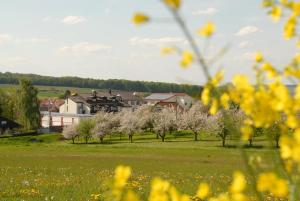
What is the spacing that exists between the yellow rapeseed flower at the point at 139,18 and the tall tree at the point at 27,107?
317ft

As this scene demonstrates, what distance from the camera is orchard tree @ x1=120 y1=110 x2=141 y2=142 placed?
80.2 m

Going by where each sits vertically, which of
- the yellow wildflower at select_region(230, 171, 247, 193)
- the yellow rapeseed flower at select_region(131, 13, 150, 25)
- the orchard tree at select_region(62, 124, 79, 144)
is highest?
the yellow rapeseed flower at select_region(131, 13, 150, 25)

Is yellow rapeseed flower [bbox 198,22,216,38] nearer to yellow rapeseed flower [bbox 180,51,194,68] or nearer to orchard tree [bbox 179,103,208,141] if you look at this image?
yellow rapeseed flower [bbox 180,51,194,68]

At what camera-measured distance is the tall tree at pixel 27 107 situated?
96062 millimetres

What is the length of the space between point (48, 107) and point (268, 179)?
452 feet

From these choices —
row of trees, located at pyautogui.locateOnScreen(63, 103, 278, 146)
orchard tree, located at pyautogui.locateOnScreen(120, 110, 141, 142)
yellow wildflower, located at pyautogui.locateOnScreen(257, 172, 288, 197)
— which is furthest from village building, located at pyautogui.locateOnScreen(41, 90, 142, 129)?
yellow wildflower, located at pyautogui.locateOnScreen(257, 172, 288, 197)

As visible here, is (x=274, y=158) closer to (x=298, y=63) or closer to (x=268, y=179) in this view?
(x=298, y=63)

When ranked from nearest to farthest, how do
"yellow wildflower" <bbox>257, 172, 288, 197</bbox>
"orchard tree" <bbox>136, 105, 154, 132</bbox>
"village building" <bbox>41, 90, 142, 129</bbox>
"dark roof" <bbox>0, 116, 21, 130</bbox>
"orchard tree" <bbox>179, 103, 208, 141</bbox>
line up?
1. "yellow wildflower" <bbox>257, 172, 288, 197</bbox>
2. "orchard tree" <bbox>179, 103, 208, 141</bbox>
3. "orchard tree" <bbox>136, 105, 154, 132</bbox>
4. "dark roof" <bbox>0, 116, 21, 130</bbox>
5. "village building" <bbox>41, 90, 142, 129</bbox>

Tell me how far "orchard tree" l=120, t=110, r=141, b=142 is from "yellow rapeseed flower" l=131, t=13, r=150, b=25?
253 feet

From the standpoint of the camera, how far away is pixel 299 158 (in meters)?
1.70

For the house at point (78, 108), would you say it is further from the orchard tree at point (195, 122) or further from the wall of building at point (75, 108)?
the orchard tree at point (195, 122)

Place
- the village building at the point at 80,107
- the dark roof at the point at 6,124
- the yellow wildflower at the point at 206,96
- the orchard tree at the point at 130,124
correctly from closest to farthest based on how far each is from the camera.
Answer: the yellow wildflower at the point at 206,96, the orchard tree at the point at 130,124, the dark roof at the point at 6,124, the village building at the point at 80,107

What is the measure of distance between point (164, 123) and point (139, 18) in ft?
255

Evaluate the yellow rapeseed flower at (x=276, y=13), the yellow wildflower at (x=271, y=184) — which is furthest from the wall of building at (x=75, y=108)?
the yellow wildflower at (x=271, y=184)
